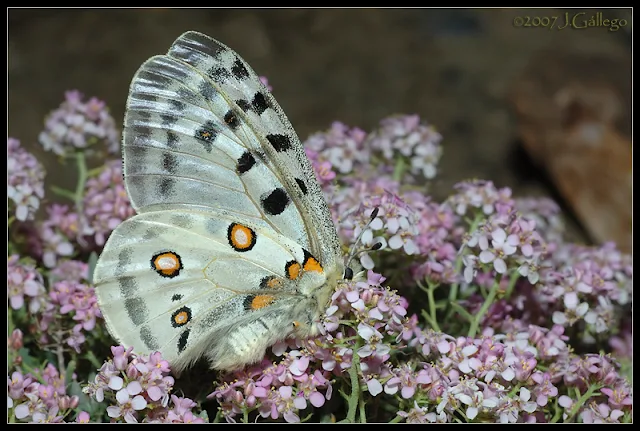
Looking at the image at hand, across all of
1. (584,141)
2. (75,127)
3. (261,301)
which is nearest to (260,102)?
(261,301)

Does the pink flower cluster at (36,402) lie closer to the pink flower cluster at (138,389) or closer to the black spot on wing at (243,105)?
the pink flower cluster at (138,389)

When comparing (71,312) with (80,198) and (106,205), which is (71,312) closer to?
(106,205)

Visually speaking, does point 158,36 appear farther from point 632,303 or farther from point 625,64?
point 632,303

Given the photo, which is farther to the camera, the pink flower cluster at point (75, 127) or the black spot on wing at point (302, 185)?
the pink flower cluster at point (75, 127)

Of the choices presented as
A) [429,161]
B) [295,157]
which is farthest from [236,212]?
[429,161]

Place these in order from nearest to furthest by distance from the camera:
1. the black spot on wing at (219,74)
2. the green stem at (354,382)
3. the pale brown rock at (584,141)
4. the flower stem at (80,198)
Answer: the green stem at (354,382), the black spot on wing at (219,74), the flower stem at (80,198), the pale brown rock at (584,141)

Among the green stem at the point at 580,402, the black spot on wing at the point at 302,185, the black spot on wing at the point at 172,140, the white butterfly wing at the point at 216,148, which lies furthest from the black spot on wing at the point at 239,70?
the green stem at the point at 580,402
